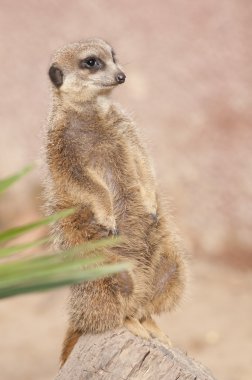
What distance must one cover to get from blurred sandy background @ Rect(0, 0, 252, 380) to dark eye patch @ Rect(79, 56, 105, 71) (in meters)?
2.90

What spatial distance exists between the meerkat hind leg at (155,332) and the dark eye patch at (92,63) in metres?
0.60

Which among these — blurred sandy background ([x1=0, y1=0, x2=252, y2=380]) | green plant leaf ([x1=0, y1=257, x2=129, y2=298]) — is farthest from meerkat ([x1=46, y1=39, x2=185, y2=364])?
blurred sandy background ([x1=0, y1=0, x2=252, y2=380])

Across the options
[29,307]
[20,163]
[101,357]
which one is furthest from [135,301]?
[20,163]

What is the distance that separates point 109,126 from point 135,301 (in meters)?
0.42

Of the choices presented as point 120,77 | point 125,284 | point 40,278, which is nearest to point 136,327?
point 125,284

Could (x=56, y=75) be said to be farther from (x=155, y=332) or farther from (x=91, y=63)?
(x=155, y=332)

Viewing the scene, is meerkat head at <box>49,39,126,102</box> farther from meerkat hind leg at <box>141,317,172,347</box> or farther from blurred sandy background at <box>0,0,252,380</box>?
blurred sandy background at <box>0,0,252,380</box>

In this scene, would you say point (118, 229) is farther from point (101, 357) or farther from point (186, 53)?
point (186, 53)

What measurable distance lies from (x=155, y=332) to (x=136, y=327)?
0.10 meters

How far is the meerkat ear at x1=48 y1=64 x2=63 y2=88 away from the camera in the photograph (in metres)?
Result: 2.29

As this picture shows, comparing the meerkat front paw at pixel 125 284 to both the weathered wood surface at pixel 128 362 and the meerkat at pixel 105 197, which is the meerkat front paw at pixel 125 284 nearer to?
the meerkat at pixel 105 197

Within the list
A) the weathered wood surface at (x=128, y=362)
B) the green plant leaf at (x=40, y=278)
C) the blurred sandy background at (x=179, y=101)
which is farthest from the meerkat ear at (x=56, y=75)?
the blurred sandy background at (x=179, y=101)

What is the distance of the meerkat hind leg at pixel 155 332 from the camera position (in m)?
2.13

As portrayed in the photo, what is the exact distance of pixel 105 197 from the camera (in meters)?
2.15
